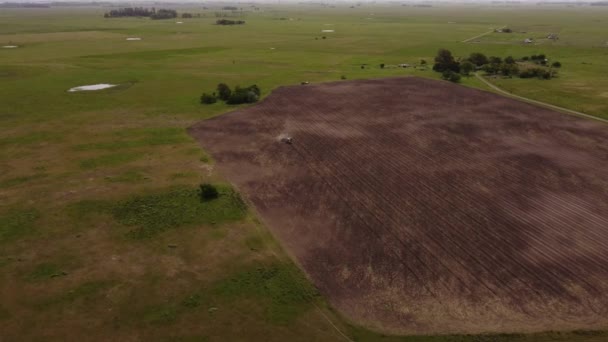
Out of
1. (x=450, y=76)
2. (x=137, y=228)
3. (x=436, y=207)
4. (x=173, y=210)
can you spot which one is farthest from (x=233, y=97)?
(x=450, y=76)

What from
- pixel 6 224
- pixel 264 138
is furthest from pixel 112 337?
pixel 264 138

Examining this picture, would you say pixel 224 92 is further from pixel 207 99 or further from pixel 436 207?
pixel 436 207

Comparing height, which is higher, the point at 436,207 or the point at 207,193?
the point at 207,193

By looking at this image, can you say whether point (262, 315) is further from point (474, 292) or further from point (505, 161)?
point (505, 161)

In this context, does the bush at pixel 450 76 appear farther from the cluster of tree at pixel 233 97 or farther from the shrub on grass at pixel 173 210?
the shrub on grass at pixel 173 210

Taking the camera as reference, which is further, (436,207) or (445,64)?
(445,64)

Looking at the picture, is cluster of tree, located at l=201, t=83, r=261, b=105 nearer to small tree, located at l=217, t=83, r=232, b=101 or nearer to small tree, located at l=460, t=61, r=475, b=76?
small tree, located at l=217, t=83, r=232, b=101
